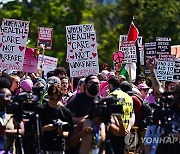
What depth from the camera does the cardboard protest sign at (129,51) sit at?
2059 cm

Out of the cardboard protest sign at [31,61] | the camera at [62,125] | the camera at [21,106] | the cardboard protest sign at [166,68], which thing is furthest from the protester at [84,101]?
the cardboard protest sign at [166,68]

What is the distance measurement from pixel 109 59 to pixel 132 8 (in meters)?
5.23

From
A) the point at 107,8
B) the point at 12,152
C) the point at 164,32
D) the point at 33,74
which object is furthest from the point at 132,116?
the point at 107,8

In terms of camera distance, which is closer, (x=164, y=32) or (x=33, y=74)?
(x=33, y=74)

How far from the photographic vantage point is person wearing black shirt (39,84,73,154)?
12047 millimetres

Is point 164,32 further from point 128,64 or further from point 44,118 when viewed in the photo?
point 44,118

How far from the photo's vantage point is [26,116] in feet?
39.1

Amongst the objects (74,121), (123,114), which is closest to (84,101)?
(74,121)

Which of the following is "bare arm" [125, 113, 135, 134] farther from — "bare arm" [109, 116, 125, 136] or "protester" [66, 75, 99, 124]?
"protester" [66, 75, 99, 124]

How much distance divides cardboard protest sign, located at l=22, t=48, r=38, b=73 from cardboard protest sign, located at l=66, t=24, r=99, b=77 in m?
1.44

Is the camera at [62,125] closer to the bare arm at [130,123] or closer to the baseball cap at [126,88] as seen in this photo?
the bare arm at [130,123]

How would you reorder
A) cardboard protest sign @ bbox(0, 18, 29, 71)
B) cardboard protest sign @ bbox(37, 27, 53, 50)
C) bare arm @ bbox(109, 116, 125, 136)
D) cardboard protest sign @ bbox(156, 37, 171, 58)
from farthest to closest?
cardboard protest sign @ bbox(37, 27, 53, 50) < cardboard protest sign @ bbox(156, 37, 171, 58) < cardboard protest sign @ bbox(0, 18, 29, 71) < bare arm @ bbox(109, 116, 125, 136)

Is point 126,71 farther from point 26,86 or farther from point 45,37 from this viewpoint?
point 26,86

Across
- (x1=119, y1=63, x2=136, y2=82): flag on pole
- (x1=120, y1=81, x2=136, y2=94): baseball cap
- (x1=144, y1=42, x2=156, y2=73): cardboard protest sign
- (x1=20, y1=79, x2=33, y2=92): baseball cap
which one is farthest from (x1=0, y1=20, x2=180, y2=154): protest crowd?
(x1=144, y1=42, x2=156, y2=73): cardboard protest sign
